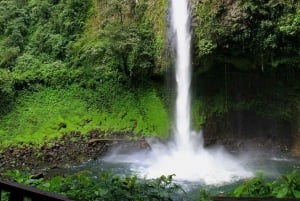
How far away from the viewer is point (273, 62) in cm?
1349

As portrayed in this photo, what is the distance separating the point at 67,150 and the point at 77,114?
6.93 ft

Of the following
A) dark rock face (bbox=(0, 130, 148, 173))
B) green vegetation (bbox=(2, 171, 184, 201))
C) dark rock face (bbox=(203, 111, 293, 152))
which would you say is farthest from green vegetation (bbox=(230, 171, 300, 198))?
dark rock face (bbox=(203, 111, 293, 152))

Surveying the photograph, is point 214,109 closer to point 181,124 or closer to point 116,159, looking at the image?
point 181,124

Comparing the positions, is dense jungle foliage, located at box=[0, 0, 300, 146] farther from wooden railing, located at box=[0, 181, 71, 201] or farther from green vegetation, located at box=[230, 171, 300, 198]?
wooden railing, located at box=[0, 181, 71, 201]

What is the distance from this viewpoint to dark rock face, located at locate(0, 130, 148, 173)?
41.1ft

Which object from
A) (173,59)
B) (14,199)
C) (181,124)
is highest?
(173,59)

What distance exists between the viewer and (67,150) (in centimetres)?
1323

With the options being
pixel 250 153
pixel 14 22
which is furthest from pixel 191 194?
pixel 14 22

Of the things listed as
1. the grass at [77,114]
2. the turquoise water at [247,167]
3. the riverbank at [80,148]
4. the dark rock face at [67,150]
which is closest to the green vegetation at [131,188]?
the turquoise water at [247,167]

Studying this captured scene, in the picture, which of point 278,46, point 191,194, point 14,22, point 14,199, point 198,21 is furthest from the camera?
point 14,22

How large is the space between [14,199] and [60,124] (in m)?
12.8

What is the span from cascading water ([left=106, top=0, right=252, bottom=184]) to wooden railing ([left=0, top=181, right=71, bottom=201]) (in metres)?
8.71

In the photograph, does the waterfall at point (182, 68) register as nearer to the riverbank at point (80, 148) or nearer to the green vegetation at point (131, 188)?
the riverbank at point (80, 148)

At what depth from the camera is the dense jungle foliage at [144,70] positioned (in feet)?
43.7
